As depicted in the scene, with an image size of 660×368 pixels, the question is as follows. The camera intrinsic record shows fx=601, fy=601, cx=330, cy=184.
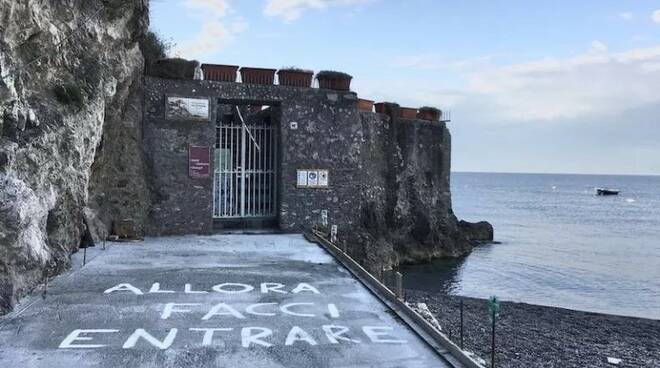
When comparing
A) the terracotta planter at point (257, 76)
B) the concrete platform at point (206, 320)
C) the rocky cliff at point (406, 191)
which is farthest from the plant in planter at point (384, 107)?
the concrete platform at point (206, 320)

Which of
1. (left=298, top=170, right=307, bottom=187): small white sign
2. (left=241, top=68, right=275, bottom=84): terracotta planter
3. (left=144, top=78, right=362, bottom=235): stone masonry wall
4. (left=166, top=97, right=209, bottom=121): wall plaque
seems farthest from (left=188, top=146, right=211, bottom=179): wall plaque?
(left=298, top=170, right=307, bottom=187): small white sign

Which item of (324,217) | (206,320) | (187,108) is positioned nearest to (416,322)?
(206,320)

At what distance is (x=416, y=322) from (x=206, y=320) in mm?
3085

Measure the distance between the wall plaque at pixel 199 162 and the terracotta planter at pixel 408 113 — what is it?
36.4 feet

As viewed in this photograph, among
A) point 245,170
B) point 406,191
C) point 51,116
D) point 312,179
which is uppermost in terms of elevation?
point 51,116

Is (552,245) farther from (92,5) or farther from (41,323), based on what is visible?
(41,323)

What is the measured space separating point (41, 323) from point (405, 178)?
20.1 m

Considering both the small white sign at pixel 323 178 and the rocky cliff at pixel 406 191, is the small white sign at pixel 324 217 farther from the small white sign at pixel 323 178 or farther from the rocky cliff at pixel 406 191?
the rocky cliff at pixel 406 191

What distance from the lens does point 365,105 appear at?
24.4 metres

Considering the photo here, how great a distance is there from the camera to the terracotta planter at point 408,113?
88.2ft

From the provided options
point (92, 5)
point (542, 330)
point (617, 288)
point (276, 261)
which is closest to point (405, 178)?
point (617, 288)

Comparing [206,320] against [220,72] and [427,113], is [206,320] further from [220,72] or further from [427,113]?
[427,113]

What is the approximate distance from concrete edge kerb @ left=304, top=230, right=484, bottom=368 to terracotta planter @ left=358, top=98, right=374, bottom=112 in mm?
11079

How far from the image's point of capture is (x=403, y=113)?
26922 mm
